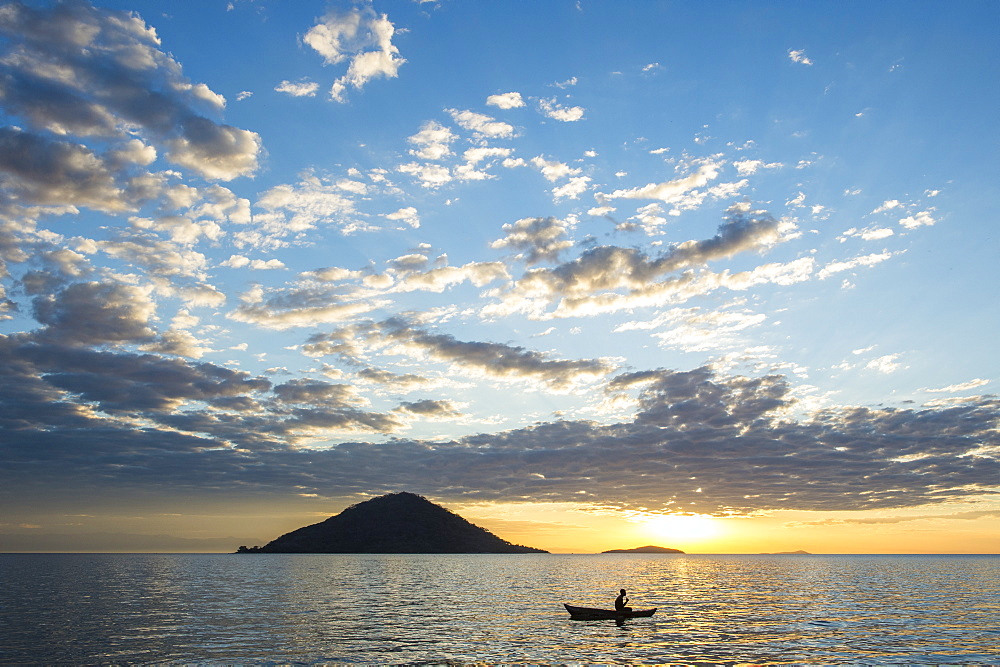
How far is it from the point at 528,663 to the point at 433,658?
6695 mm

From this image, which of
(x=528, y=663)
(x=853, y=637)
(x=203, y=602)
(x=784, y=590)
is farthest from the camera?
(x=784, y=590)

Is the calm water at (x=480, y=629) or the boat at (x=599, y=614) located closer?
the calm water at (x=480, y=629)

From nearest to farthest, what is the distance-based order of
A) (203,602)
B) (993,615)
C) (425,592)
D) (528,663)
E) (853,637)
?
(528,663)
(853,637)
(993,615)
(203,602)
(425,592)

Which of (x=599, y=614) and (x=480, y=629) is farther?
(x=599, y=614)

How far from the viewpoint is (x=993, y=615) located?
75438 millimetres

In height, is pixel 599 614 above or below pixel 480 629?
above

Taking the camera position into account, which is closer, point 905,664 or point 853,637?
point 905,664

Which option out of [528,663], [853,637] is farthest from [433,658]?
[853,637]

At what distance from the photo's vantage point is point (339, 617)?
230ft

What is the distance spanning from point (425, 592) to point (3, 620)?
5854 centimetres

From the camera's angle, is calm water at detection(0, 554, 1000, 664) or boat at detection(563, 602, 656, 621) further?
boat at detection(563, 602, 656, 621)

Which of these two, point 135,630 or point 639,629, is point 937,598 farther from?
point 135,630

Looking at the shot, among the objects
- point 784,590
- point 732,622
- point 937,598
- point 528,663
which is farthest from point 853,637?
point 784,590

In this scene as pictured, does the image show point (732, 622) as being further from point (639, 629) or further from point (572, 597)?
point (572, 597)
